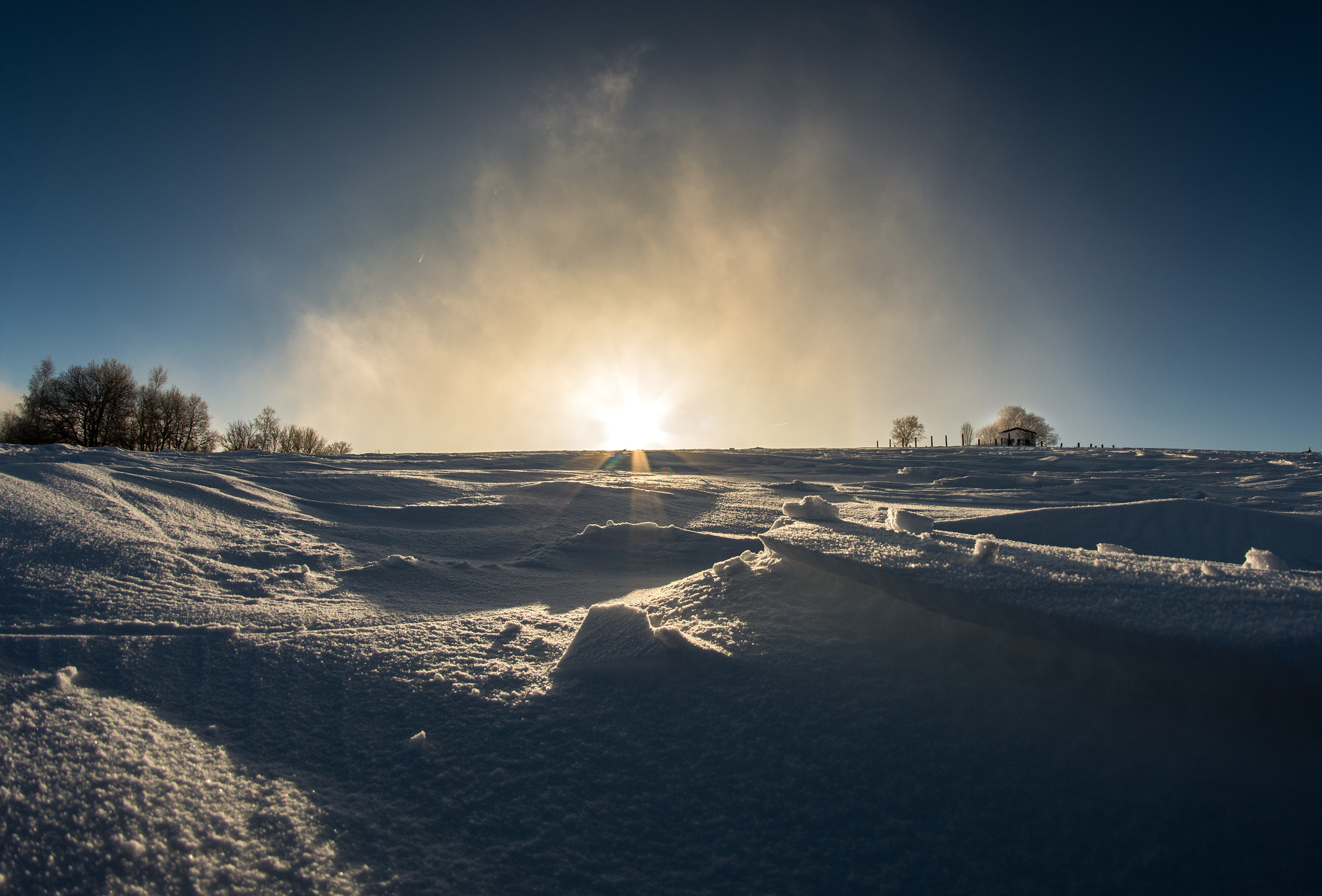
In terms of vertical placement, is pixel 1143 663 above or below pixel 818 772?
above

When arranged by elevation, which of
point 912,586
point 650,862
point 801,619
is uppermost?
point 912,586

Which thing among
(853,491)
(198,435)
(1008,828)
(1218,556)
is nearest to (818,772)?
(1008,828)

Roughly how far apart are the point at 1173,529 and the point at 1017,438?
130 feet

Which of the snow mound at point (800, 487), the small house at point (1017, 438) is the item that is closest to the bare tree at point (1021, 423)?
the small house at point (1017, 438)

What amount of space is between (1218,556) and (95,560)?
4.56 meters

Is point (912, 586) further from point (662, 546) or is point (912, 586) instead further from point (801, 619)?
point (662, 546)

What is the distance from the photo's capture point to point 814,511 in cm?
252

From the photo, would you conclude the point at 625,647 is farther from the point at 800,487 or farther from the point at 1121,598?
the point at 800,487

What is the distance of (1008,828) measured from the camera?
34.7 inches

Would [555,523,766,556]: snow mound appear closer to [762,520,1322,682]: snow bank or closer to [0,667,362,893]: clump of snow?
[762,520,1322,682]: snow bank

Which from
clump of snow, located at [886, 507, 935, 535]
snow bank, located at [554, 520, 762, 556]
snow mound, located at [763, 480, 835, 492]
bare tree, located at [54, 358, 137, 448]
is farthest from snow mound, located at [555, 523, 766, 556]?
bare tree, located at [54, 358, 137, 448]

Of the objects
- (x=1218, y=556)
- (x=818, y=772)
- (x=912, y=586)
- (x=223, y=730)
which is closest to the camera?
(x=818, y=772)

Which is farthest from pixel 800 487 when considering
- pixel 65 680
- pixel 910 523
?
pixel 65 680

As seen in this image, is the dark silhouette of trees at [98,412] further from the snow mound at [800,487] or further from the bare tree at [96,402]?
the snow mound at [800,487]
